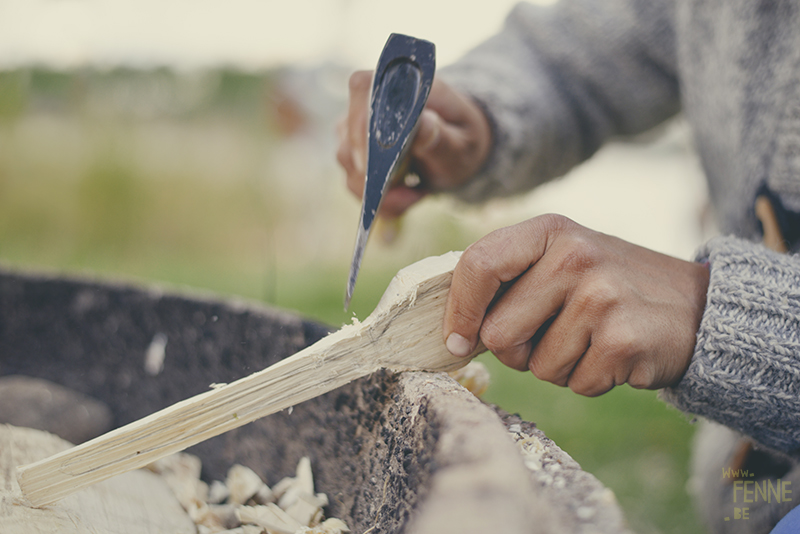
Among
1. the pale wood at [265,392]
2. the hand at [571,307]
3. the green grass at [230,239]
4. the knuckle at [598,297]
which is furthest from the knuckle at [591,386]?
the green grass at [230,239]

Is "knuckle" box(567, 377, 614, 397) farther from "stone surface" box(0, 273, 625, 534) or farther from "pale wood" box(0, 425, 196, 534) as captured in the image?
"pale wood" box(0, 425, 196, 534)

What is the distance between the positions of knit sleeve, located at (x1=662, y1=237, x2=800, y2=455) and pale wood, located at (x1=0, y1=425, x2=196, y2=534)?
2.40 feet

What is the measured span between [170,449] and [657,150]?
7.17 m

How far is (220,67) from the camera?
169 inches

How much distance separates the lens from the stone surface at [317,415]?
14.2 inches

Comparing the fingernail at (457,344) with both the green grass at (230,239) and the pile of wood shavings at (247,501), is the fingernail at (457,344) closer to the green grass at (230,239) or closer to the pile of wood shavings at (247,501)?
the pile of wood shavings at (247,501)

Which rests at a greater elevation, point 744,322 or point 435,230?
point 744,322

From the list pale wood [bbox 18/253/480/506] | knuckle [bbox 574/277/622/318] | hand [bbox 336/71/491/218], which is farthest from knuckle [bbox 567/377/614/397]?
hand [bbox 336/71/491/218]

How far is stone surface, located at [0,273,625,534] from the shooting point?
0.36 m

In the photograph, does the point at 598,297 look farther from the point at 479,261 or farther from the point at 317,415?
the point at 317,415

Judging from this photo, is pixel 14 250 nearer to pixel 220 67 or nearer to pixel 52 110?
pixel 52 110

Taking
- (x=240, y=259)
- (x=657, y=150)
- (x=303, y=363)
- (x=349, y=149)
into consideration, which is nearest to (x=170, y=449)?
(x=303, y=363)

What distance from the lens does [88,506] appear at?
0.63 metres

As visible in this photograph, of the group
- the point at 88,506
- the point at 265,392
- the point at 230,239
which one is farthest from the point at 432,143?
the point at 230,239
